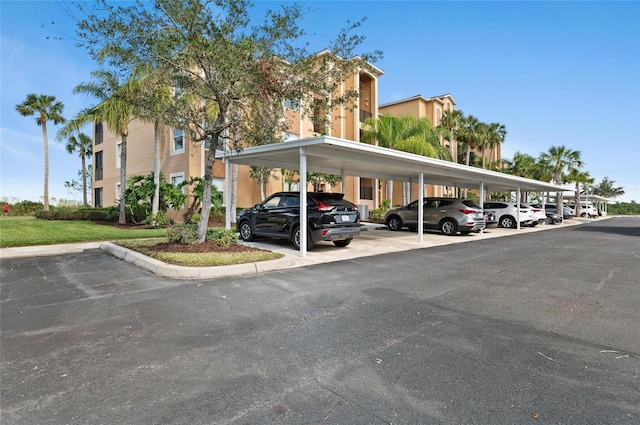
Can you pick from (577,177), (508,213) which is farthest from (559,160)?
(508,213)

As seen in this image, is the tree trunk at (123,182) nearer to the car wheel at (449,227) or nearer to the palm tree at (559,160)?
the car wheel at (449,227)

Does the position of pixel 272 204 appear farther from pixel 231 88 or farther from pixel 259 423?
pixel 259 423

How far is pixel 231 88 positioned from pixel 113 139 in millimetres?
22122

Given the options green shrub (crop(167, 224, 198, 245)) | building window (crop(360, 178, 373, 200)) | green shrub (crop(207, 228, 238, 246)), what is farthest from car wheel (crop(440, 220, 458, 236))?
building window (crop(360, 178, 373, 200))

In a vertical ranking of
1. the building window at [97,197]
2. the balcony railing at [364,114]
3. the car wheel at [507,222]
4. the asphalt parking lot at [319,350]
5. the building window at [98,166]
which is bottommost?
the asphalt parking lot at [319,350]

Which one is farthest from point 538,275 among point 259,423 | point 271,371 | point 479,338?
point 259,423

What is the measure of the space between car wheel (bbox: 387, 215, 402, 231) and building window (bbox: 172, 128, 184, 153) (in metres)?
11.8

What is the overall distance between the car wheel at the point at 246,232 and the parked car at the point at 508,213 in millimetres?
16465

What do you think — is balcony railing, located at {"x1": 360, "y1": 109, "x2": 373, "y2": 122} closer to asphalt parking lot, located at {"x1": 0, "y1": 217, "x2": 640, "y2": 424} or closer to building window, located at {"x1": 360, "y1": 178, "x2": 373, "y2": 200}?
building window, located at {"x1": 360, "y1": 178, "x2": 373, "y2": 200}

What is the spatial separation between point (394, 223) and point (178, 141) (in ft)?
41.3

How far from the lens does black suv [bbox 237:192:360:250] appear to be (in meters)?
9.87

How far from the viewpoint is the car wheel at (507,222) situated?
21578 mm

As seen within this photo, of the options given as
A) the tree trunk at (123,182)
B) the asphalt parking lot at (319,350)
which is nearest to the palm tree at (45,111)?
the tree trunk at (123,182)

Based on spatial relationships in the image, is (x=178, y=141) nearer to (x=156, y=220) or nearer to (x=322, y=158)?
(x=156, y=220)
